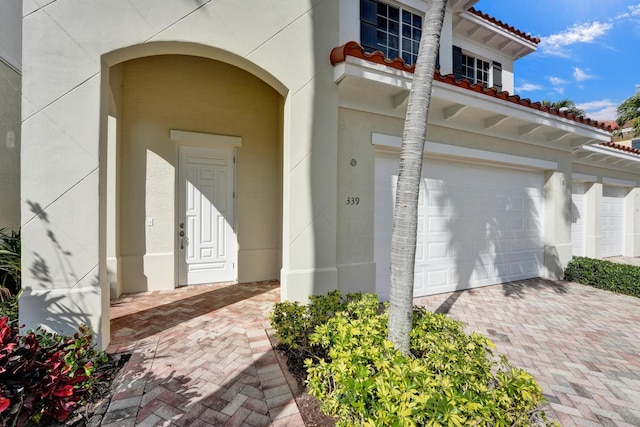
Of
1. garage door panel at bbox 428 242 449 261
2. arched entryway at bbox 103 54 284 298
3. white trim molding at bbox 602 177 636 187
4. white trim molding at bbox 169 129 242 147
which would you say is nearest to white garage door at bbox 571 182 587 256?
white trim molding at bbox 602 177 636 187

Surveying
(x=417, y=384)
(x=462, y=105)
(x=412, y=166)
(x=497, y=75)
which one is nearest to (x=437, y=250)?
(x=462, y=105)

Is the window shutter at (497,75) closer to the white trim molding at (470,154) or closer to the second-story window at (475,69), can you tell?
the second-story window at (475,69)

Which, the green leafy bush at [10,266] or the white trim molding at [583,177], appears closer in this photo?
the green leafy bush at [10,266]

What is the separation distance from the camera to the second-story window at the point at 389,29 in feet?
21.3

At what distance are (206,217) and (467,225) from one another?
6229 millimetres

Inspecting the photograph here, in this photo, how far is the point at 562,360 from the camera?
12.0ft

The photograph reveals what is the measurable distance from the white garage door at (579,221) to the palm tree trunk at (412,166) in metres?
11.2

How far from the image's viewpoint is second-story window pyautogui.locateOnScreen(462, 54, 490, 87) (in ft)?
29.4

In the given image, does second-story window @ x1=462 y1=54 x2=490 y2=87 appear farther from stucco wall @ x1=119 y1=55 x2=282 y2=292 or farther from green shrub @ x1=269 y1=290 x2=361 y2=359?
green shrub @ x1=269 y1=290 x2=361 y2=359

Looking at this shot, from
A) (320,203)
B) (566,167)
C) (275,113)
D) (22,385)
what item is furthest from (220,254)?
(566,167)

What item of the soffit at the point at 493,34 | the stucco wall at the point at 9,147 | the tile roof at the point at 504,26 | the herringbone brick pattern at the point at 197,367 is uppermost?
the tile roof at the point at 504,26

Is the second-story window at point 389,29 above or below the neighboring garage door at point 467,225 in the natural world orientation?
above

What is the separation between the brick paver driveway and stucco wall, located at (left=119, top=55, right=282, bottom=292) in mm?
4149

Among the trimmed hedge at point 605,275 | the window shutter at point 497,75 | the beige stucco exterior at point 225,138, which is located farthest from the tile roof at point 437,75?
the trimmed hedge at point 605,275
